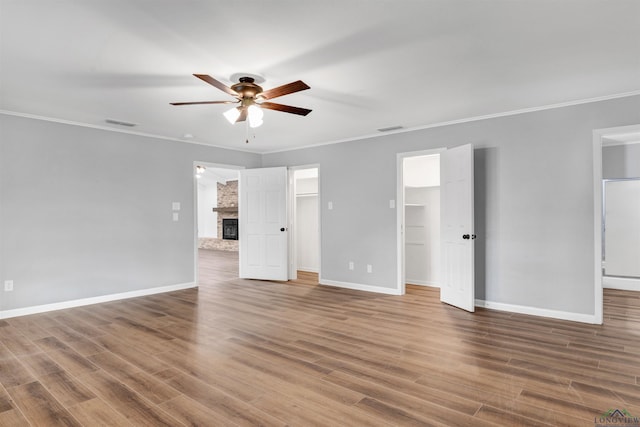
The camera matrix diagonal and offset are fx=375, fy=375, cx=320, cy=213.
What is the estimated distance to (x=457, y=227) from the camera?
4.75 meters

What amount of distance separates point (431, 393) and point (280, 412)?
1.00 meters

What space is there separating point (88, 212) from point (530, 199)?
222 inches

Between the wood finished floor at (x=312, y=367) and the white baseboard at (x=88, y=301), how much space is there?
22cm

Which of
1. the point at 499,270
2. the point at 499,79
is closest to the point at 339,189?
the point at 499,270

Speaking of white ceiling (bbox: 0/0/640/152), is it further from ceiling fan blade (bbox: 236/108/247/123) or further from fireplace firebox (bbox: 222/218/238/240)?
fireplace firebox (bbox: 222/218/238/240)

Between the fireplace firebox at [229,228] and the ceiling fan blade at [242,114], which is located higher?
the ceiling fan blade at [242,114]

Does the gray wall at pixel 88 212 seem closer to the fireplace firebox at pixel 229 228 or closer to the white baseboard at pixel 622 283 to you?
the fireplace firebox at pixel 229 228

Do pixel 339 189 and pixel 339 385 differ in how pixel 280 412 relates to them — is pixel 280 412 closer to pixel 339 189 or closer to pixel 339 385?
pixel 339 385

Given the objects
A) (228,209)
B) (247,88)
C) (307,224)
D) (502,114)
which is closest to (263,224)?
(307,224)

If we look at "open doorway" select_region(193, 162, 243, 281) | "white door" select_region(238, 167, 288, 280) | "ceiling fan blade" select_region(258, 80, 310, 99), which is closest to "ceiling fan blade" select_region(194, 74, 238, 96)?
"ceiling fan blade" select_region(258, 80, 310, 99)

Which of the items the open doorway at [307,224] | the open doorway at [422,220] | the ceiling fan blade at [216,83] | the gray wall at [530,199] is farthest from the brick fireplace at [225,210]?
the ceiling fan blade at [216,83]

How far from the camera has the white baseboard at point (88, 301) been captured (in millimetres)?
4465

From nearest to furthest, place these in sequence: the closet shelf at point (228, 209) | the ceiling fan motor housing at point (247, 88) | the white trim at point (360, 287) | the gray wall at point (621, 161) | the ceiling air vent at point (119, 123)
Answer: the ceiling fan motor housing at point (247, 88)
the ceiling air vent at point (119, 123)
the white trim at point (360, 287)
the gray wall at point (621, 161)
the closet shelf at point (228, 209)

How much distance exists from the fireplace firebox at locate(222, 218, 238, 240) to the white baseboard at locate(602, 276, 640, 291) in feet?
32.6
